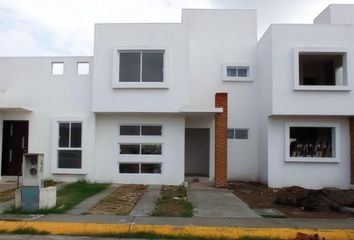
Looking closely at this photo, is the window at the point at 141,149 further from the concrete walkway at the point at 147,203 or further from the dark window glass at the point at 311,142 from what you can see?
the dark window glass at the point at 311,142

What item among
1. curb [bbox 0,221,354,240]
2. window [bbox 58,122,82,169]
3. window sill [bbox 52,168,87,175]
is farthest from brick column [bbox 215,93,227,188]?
curb [bbox 0,221,354,240]

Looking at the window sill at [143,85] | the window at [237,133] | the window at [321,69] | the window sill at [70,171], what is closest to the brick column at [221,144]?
the window sill at [143,85]

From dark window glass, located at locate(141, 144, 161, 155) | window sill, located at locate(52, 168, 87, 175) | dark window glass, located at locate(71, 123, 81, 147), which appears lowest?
window sill, located at locate(52, 168, 87, 175)

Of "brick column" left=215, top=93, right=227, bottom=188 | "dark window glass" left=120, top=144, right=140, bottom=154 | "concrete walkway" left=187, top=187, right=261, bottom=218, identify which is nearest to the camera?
"concrete walkway" left=187, top=187, right=261, bottom=218

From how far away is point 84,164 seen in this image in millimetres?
17641

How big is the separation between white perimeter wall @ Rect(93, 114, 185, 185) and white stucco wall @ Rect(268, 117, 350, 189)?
11.9 feet

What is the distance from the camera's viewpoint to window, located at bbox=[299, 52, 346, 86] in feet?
60.4

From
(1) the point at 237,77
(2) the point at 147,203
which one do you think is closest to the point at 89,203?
(2) the point at 147,203

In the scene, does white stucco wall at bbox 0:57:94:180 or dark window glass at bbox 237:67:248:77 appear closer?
white stucco wall at bbox 0:57:94:180

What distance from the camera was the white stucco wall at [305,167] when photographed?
17.6 m

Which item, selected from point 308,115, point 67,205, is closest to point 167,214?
point 67,205

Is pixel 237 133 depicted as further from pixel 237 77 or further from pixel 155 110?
pixel 155 110

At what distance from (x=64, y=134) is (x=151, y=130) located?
3.48m

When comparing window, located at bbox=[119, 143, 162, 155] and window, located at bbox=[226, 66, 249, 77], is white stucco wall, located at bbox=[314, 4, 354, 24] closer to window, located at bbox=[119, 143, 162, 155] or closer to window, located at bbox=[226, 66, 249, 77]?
window, located at bbox=[226, 66, 249, 77]
